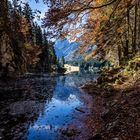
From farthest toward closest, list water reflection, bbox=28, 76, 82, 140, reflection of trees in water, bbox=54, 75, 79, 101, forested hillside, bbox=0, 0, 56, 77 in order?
reflection of trees in water, bbox=54, 75, 79, 101, water reflection, bbox=28, 76, 82, 140, forested hillside, bbox=0, 0, 56, 77

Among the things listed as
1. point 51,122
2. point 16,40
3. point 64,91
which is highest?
point 16,40

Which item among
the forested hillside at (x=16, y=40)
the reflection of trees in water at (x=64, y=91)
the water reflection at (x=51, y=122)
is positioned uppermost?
the forested hillside at (x=16, y=40)

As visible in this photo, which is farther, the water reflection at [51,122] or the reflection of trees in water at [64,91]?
the reflection of trees in water at [64,91]

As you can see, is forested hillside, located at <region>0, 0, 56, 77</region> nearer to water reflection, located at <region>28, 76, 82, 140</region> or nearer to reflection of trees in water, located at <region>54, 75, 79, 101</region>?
water reflection, located at <region>28, 76, 82, 140</region>

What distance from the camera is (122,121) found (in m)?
11.6

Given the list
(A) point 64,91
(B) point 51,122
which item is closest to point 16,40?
(B) point 51,122

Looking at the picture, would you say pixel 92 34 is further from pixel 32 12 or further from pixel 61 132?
pixel 32 12

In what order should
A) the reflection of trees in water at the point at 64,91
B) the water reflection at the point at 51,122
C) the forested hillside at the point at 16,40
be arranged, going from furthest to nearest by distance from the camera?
1. the reflection of trees in water at the point at 64,91
2. the water reflection at the point at 51,122
3. the forested hillside at the point at 16,40

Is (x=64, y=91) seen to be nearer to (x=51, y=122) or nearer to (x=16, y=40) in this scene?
(x=51, y=122)

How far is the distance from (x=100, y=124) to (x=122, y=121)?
1606 mm

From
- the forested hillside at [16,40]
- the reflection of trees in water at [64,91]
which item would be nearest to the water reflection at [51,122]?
the forested hillside at [16,40]

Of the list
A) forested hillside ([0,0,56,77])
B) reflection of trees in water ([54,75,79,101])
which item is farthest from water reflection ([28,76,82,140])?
reflection of trees in water ([54,75,79,101])

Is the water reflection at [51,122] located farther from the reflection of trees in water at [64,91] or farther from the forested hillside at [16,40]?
the reflection of trees in water at [64,91]

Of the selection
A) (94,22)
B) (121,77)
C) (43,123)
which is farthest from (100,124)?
(121,77)
